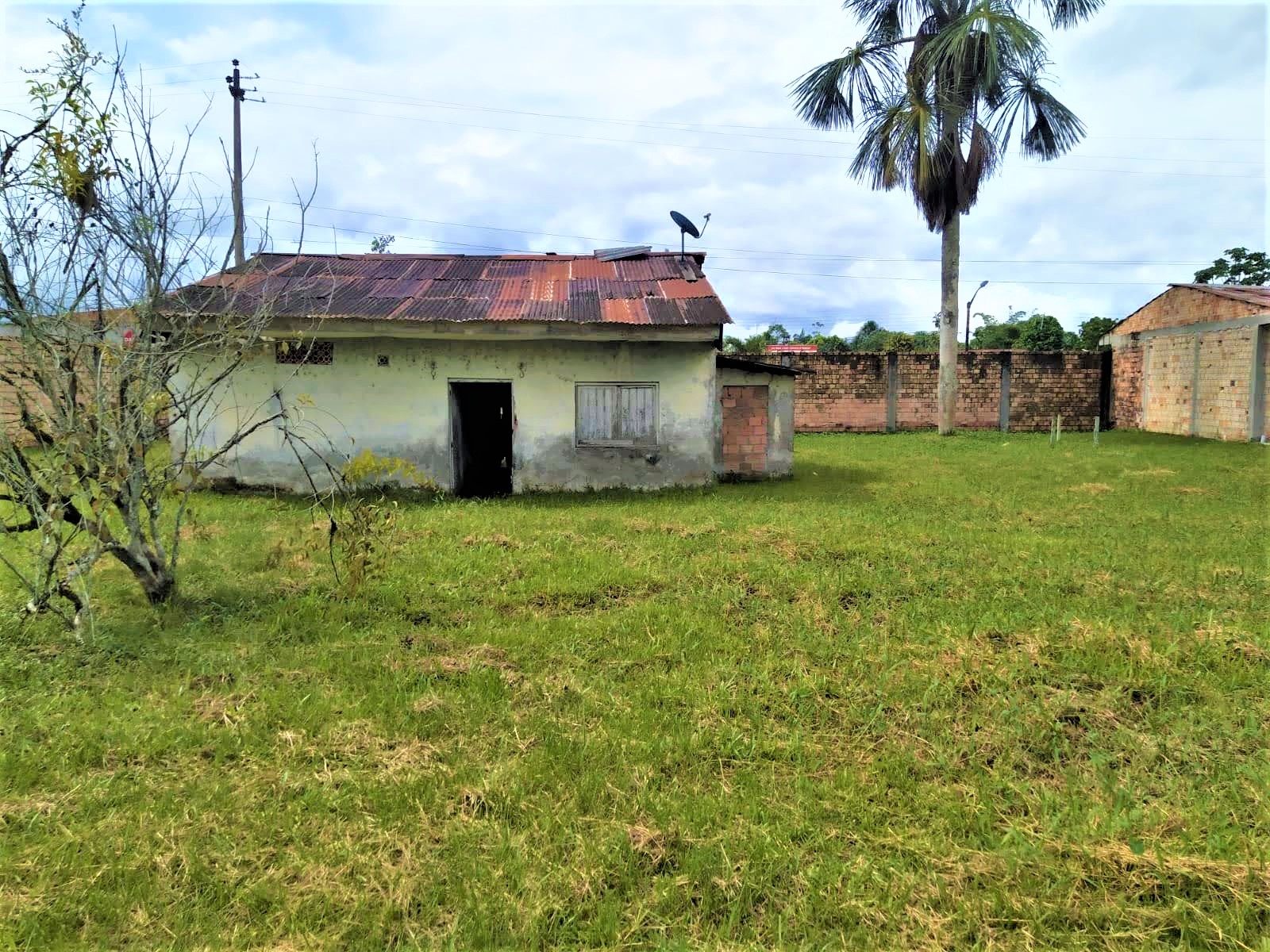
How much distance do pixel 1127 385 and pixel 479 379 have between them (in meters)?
19.0

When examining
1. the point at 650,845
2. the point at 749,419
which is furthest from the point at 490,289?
the point at 650,845

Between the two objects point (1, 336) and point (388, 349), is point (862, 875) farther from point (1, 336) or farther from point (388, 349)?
point (388, 349)

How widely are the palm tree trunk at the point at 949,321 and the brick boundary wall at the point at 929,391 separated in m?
1.41

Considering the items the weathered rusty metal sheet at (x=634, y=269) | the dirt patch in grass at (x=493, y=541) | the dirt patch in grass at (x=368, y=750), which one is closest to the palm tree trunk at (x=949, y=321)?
the weathered rusty metal sheet at (x=634, y=269)

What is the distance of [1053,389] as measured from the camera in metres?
20.3

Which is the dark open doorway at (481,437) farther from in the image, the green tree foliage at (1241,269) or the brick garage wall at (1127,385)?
the green tree foliage at (1241,269)

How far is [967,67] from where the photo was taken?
1562 centimetres

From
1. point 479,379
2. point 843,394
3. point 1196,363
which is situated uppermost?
point 1196,363

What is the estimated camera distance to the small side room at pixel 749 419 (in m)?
→ 11.3

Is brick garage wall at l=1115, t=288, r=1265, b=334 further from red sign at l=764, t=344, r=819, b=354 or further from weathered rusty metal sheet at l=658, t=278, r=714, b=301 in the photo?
weathered rusty metal sheet at l=658, t=278, r=714, b=301

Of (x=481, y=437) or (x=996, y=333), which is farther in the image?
(x=996, y=333)

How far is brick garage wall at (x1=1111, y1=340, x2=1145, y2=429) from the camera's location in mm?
19328

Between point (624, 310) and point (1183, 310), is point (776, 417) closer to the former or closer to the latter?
point (624, 310)

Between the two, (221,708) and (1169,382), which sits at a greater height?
(1169,382)
